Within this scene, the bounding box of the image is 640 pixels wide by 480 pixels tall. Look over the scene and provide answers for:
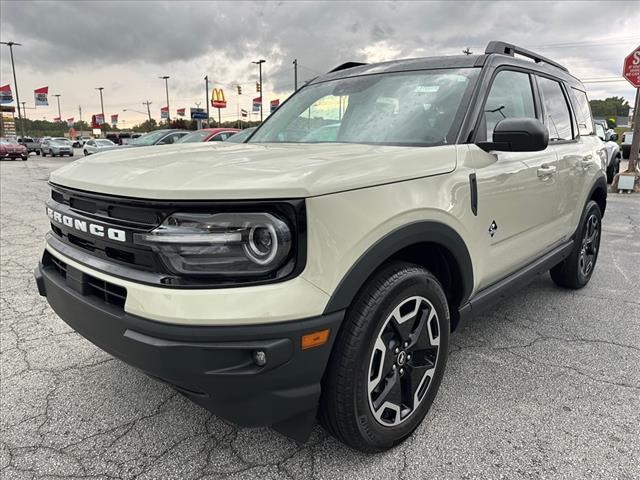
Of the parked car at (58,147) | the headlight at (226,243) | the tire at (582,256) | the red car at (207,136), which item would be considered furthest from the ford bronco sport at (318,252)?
the parked car at (58,147)

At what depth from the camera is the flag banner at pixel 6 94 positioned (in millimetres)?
44822

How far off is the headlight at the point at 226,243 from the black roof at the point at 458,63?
71.0 inches

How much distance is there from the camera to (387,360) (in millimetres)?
2039

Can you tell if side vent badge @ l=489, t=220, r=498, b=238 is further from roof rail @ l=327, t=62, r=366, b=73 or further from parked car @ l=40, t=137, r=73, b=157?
parked car @ l=40, t=137, r=73, b=157

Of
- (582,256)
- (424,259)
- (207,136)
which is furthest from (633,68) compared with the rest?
(424,259)

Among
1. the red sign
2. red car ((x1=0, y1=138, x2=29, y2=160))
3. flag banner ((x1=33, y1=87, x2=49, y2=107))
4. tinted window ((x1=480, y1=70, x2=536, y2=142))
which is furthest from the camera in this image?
flag banner ((x1=33, y1=87, x2=49, y2=107))

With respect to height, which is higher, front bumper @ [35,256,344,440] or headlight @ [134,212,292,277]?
headlight @ [134,212,292,277]

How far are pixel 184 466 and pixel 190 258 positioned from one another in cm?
104

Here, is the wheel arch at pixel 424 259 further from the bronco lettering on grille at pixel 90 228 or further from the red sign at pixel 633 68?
the red sign at pixel 633 68

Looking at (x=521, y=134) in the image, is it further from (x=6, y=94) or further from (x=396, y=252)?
(x=6, y=94)

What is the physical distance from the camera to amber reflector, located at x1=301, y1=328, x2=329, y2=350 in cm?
165

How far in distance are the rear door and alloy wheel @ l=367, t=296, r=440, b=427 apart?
1.89 feet

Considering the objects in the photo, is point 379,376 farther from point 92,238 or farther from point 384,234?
point 92,238

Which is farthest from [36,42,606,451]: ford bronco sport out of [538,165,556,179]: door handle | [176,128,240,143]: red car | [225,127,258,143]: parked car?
[176,128,240,143]: red car
